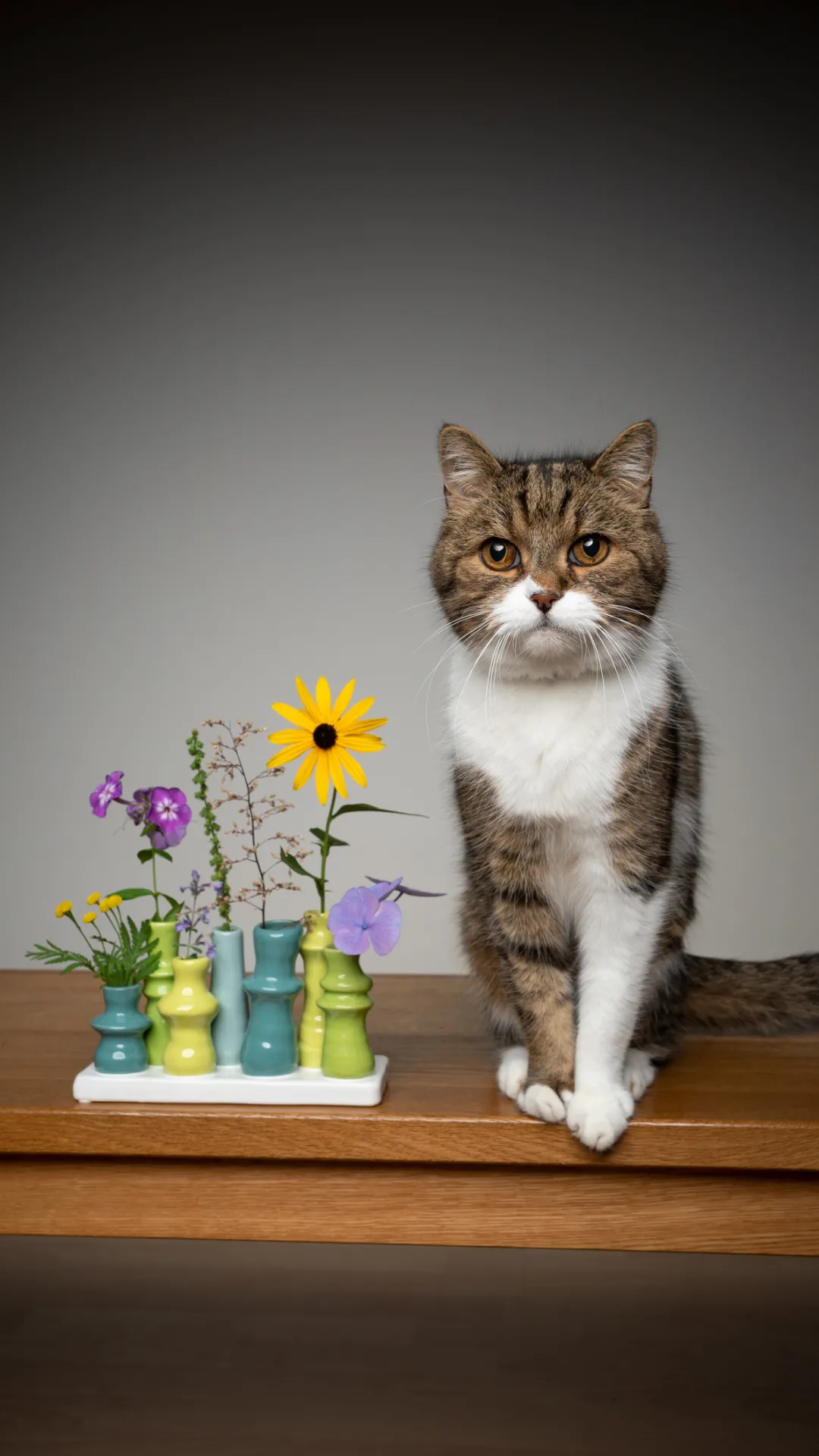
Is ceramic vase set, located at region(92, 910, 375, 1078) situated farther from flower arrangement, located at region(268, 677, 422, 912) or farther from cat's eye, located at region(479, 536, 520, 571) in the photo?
cat's eye, located at region(479, 536, 520, 571)

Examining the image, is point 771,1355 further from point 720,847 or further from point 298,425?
point 298,425

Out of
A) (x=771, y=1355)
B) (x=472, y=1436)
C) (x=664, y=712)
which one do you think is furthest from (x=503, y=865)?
(x=771, y=1355)

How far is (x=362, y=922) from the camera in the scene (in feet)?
4.55

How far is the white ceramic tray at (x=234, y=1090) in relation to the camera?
1.41 m

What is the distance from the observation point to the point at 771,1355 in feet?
6.32

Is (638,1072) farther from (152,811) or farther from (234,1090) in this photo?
(152,811)

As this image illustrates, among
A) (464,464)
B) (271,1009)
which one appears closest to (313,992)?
(271,1009)

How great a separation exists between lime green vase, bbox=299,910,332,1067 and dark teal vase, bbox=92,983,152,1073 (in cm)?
16

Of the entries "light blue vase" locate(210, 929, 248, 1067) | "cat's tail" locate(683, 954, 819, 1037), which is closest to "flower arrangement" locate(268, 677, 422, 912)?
"light blue vase" locate(210, 929, 248, 1067)

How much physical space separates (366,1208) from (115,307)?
2034 millimetres

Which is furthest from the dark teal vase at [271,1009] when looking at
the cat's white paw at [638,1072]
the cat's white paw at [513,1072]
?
the cat's white paw at [638,1072]

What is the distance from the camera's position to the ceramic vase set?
143 centimetres

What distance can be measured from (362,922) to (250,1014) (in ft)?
0.61

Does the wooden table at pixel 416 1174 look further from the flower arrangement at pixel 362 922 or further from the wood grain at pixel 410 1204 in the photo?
the flower arrangement at pixel 362 922
